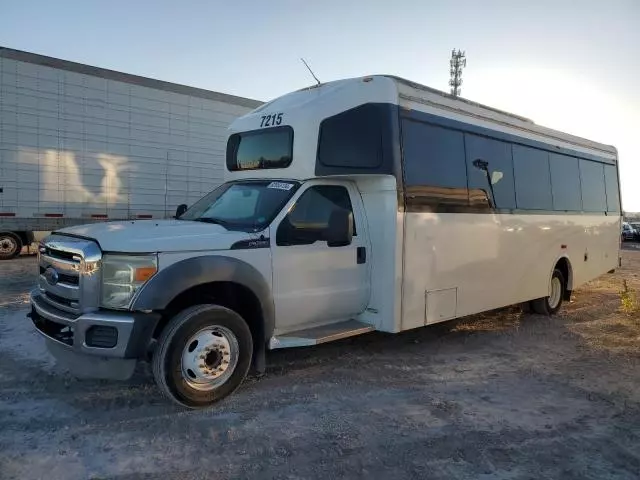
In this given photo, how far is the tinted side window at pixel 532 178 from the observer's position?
7746 mm

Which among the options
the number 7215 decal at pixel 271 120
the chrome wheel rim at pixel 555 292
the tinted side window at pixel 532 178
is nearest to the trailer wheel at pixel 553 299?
the chrome wheel rim at pixel 555 292

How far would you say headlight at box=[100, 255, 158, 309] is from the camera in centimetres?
418

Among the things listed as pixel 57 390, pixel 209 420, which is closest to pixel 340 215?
pixel 209 420

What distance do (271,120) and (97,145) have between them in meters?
8.83

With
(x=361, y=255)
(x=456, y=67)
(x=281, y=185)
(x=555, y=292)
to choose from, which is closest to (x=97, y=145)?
(x=281, y=185)

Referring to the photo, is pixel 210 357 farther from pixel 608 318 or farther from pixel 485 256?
pixel 608 318

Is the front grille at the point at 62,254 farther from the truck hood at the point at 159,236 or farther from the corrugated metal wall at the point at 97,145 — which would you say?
the corrugated metal wall at the point at 97,145

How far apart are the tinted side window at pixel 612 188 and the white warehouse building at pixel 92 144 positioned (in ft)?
34.1

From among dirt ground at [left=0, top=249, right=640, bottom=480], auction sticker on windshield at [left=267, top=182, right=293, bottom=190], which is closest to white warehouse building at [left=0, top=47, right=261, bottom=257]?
dirt ground at [left=0, top=249, right=640, bottom=480]

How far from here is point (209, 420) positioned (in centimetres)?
430

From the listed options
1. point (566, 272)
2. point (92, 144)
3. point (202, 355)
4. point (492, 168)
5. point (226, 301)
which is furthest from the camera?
point (92, 144)

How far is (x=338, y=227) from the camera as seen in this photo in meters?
5.36

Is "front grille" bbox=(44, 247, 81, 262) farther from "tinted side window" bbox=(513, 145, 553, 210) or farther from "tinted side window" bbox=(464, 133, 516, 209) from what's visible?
"tinted side window" bbox=(513, 145, 553, 210)

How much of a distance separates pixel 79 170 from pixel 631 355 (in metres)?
12.3
